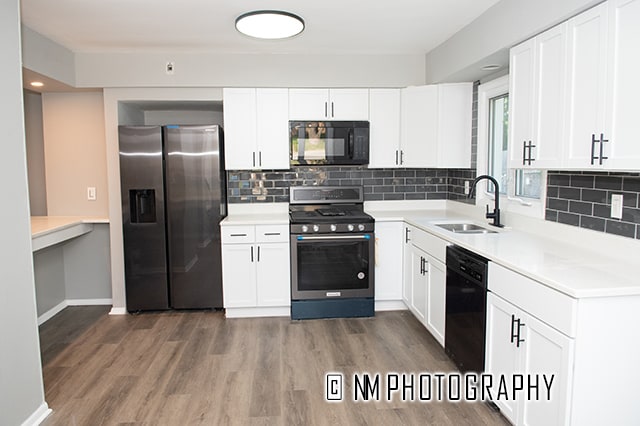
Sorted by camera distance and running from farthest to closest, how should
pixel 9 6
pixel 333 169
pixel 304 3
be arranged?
1. pixel 333 169
2. pixel 304 3
3. pixel 9 6

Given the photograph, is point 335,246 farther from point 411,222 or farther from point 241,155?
point 241,155

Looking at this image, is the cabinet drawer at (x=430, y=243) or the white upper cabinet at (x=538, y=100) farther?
the cabinet drawer at (x=430, y=243)

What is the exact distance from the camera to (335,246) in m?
3.83

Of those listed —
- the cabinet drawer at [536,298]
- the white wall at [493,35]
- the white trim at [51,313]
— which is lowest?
the white trim at [51,313]

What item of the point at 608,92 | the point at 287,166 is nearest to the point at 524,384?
the point at 608,92

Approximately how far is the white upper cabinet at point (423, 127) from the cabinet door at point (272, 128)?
0.83 m

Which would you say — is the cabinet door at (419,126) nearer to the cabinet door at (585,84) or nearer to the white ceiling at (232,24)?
the white ceiling at (232,24)

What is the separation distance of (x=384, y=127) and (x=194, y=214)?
196 cm

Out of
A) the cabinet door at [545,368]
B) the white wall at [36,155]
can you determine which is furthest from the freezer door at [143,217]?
the cabinet door at [545,368]

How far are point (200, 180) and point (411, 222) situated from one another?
6.31 feet

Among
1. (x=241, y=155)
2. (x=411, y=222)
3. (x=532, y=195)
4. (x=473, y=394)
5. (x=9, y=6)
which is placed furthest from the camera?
(x=241, y=155)

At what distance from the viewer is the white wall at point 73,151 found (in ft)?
13.8

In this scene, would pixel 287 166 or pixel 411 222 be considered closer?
pixel 411 222

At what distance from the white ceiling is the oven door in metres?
1.67
